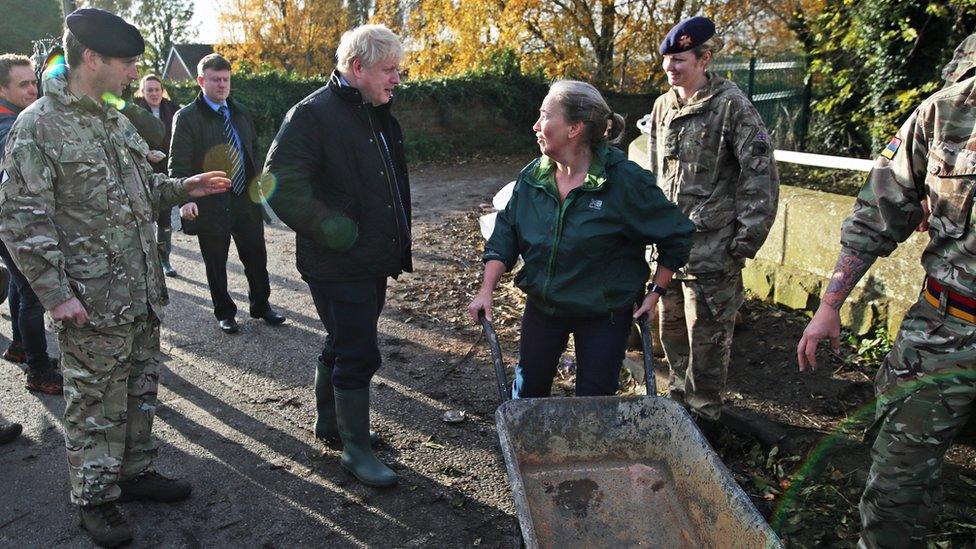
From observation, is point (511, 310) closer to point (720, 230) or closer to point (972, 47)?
point (720, 230)

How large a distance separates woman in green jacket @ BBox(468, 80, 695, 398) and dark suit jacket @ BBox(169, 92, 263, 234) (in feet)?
11.2

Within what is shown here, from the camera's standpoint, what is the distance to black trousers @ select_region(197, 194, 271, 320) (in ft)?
20.1

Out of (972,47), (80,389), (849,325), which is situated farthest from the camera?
(849,325)

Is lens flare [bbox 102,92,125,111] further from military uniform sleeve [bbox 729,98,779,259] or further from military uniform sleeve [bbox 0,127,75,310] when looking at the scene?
military uniform sleeve [bbox 729,98,779,259]

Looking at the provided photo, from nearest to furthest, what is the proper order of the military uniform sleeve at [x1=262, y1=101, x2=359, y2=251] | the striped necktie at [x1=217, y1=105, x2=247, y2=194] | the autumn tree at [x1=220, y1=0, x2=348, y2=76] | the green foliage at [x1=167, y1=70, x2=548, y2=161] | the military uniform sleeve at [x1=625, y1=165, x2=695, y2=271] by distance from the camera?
1. the military uniform sleeve at [x1=625, y1=165, x2=695, y2=271]
2. the military uniform sleeve at [x1=262, y1=101, x2=359, y2=251]
3. the striped necktie at [x1=217, y1=105, x2=247, y2=194]
4. the green foliage at [x1=167, y1=70, x2=548, y2=161]
5. the autumn tree at [x1=220, y1=0, x2=348, y2=76]

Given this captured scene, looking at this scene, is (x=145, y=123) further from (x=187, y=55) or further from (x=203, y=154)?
(x=187, y=55)

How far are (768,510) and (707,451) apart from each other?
4.32 feet

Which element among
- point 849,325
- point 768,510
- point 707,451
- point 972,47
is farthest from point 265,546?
point 849,325

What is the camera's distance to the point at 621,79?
68.0 ft

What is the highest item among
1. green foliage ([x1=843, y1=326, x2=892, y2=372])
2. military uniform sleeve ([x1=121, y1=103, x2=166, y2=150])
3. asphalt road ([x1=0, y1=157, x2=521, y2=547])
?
military uniform sleeve ([x1=121, y1=103, x2=166, y2=150])

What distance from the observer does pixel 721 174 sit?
12.8ft

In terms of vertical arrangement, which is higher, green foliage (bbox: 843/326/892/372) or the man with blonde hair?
the man with blonde hair

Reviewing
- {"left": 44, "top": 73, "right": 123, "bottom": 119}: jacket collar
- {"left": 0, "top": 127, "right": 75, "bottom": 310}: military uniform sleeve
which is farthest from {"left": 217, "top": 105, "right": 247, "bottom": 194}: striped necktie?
{"left": 0, "top": 127, "right": 75, "bottom": 310}: military uniform sleeve

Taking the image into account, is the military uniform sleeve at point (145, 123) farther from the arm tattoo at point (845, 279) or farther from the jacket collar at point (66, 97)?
the arm tattoo at point (845, 279)
